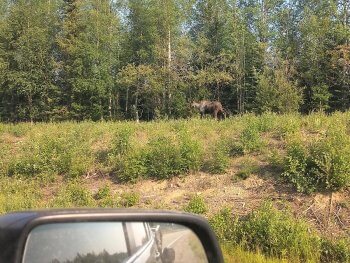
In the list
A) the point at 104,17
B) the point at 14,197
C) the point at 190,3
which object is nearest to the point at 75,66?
the point at 104,17

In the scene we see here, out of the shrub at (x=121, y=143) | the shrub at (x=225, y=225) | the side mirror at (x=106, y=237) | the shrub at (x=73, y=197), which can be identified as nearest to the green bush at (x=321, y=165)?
the shrub at (x=225, y=225)

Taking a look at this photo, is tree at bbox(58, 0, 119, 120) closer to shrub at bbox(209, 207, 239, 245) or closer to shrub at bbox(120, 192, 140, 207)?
shrub at bbox(120, 192, 140, 207)

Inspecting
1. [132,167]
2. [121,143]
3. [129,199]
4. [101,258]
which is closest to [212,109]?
[121,143]

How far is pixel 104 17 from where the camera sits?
145 feet

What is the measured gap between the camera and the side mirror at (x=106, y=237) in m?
1.89

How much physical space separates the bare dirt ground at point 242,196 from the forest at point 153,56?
98.3ft

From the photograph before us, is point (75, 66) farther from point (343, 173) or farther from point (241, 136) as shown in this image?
point (343, 173)

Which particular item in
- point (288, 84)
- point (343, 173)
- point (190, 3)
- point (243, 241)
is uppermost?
point (190, 3)

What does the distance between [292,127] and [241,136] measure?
3.82 ft

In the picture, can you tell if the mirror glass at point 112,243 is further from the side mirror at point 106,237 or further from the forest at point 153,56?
the forest at point 153,56

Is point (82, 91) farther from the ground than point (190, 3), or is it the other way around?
point (190, 3)

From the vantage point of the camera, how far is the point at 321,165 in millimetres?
8578

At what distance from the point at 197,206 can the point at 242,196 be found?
92 cm

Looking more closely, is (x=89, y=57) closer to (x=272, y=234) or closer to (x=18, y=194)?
(x=18, y=194)
